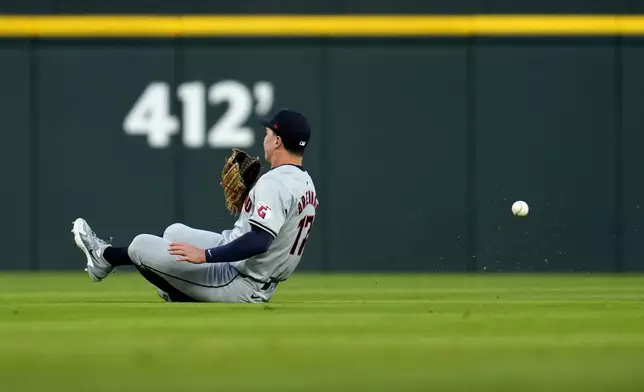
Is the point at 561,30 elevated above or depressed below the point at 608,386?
above

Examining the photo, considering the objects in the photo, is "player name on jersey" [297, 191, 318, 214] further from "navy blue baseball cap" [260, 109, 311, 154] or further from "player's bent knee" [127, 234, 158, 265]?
"player's bent knee" [127, 234, 158, 265]

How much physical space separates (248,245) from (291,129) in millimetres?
734

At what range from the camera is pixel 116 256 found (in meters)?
9.03

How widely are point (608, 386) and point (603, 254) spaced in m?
13.0

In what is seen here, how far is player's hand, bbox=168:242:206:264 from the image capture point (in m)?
8.47

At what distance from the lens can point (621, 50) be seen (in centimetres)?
1733

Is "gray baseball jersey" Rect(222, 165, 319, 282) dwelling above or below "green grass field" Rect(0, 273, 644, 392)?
above

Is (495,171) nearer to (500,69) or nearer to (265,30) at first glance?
(500,69)

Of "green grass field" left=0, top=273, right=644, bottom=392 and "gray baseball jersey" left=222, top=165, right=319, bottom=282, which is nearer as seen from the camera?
"green grass field" left=0, top=273, right=644, bottom=392

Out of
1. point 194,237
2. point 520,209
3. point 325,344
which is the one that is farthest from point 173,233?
point 520,209

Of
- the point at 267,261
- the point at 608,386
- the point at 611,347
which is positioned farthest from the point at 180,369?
the point at 267,261

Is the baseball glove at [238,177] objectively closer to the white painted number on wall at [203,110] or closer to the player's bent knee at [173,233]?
the player's bent knee at [173,233]

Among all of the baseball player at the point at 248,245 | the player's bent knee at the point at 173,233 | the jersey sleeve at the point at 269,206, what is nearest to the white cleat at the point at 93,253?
the baseball player at the point at 248,245

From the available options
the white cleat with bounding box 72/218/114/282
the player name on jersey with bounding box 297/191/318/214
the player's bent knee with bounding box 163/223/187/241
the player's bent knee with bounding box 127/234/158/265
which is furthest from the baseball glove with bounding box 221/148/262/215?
the white cleat with bounding box 72/218/114/282
